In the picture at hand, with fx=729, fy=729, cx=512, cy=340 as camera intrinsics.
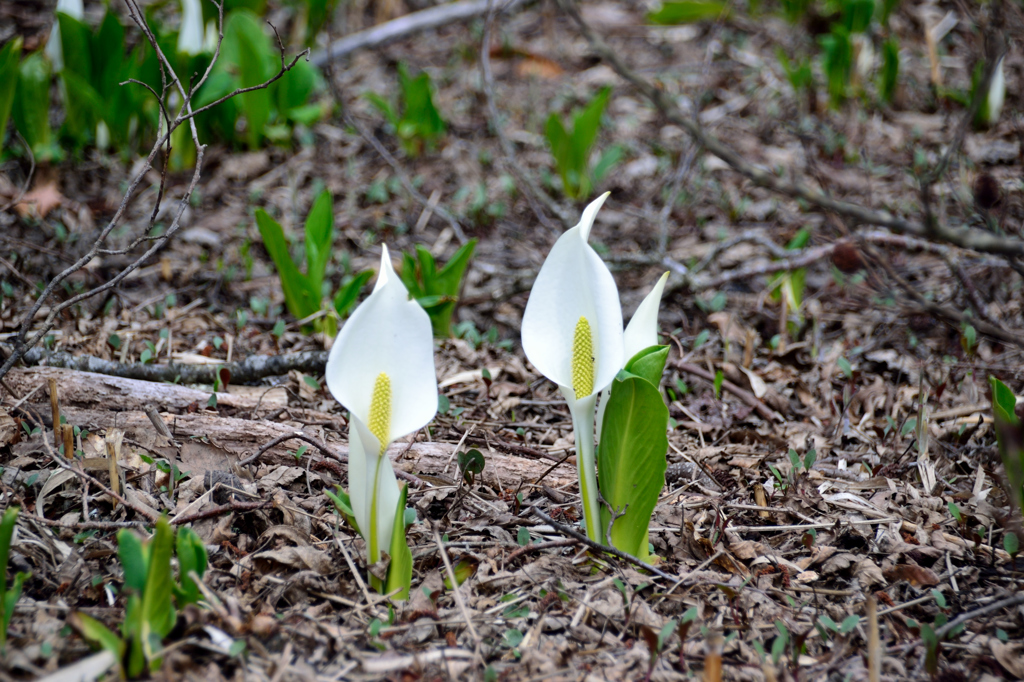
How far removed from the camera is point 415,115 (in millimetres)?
3764

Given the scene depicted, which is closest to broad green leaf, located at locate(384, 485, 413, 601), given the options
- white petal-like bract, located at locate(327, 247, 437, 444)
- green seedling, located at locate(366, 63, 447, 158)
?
white petal-like bract, located at locate(327, 247, 437, 444)

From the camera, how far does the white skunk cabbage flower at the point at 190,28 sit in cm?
338

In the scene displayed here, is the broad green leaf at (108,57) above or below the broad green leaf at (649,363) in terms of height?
above

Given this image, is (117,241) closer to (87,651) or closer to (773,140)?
(87,651)

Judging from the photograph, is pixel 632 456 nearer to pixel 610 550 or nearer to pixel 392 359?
pixel 610 550

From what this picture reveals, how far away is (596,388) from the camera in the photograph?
133 cm

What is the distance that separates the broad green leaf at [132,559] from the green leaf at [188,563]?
2.6 inches

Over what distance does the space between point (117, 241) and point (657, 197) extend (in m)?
2.53

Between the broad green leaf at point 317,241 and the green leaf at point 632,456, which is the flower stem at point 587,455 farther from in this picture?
the broad green leaf at point 317,241

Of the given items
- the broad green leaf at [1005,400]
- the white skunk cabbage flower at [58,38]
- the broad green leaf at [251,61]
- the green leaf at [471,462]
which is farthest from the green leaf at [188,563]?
the white skunk cabbage flower at [58,38]

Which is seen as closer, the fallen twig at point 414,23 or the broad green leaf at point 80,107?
the broad green leaf at point 80,107

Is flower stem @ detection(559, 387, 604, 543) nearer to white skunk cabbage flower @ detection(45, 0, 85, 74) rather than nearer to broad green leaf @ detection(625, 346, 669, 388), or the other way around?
broad green leaf @ detection(625, 346, 669, 388)

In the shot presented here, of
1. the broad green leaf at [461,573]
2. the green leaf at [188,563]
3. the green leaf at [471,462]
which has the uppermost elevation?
the green leaf at [188,563]

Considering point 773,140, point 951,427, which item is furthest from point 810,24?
point 951,427
